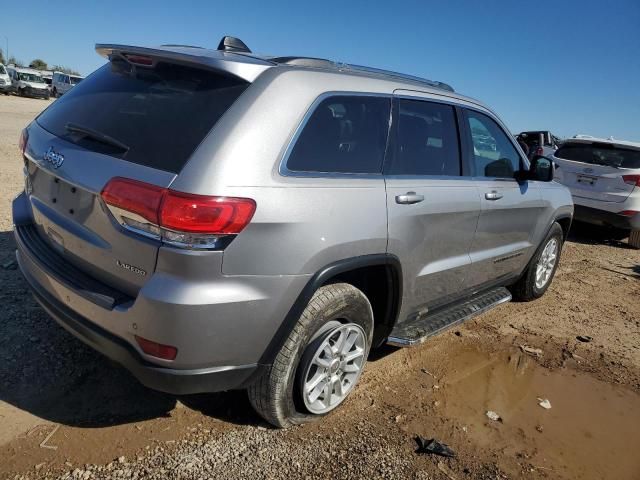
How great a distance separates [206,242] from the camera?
211 centimetres

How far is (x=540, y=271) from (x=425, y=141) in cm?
266

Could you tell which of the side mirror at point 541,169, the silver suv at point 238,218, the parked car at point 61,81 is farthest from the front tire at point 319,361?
the parked car at point 61,81

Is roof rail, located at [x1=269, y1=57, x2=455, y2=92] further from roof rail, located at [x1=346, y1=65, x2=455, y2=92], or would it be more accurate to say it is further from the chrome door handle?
the chrome door handle

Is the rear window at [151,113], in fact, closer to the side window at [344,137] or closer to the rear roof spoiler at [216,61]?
the rear roof spoiler at [216,61]

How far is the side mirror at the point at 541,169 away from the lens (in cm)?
429

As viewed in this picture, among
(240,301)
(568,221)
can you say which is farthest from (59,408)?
(568,221)

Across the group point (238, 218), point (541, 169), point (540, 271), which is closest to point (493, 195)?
point (541, 169)

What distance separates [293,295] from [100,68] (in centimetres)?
180

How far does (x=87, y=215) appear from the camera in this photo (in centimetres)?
234

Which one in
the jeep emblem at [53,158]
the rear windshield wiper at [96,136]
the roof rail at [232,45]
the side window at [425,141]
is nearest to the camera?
the rear windshield wiper at [96,136]

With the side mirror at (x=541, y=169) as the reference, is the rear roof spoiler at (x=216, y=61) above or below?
above

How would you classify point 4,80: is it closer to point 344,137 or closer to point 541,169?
point 541,169

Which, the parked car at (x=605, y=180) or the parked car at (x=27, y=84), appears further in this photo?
the parked car at (x=27, y=84)

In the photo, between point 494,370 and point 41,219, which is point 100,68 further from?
point 494,370
